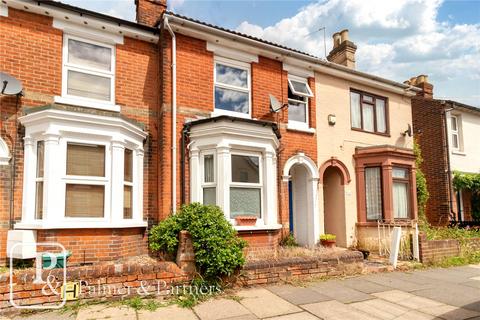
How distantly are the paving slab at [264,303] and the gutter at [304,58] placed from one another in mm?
6116

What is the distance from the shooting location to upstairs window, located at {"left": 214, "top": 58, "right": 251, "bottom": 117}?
357 inches

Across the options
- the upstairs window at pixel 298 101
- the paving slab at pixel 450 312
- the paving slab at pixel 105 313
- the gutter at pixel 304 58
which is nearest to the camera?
the paving slab at pixel 105 313

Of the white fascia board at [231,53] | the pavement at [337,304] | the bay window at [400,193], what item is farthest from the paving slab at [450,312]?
the white fascia board at [231,53]

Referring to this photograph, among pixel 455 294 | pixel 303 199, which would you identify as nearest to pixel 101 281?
pixel 455 294

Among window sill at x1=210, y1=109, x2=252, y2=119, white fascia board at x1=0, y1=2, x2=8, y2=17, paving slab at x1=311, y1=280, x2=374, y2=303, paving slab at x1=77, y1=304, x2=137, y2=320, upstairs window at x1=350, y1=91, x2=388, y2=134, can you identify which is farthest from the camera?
upstairs window at x1=350, y1=91, x2=388, y2=134

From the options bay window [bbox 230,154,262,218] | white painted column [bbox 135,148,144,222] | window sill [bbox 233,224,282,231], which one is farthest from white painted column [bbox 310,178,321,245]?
white painted column [bbox 135,148,144,222]

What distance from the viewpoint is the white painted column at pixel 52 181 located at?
6.38m

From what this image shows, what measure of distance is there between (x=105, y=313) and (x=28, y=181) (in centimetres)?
331

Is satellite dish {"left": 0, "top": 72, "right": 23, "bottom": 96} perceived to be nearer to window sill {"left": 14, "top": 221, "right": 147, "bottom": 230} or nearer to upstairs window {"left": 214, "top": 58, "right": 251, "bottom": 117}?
window sill {"left": 14, "top": 221, "right": 147, "bottom": 230}

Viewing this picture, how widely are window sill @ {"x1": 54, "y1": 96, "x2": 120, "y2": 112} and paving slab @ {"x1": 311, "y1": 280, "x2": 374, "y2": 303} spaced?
5.79 metres

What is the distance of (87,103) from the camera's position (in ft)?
25.1

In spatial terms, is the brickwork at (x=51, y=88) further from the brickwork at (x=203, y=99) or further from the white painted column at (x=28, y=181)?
the brickwork at (x=203, y=99)

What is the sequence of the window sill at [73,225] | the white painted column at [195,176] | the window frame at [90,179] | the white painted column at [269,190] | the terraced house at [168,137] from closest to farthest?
the window sill at [73,225], the window frame at [90,179], the terraced house at [168,137], the white painted column at [195,176], the white painted column at [269,190]

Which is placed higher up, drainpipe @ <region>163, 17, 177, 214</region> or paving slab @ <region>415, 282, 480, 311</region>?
drainpipe @ <region>163, 17, 177, 214</region>
